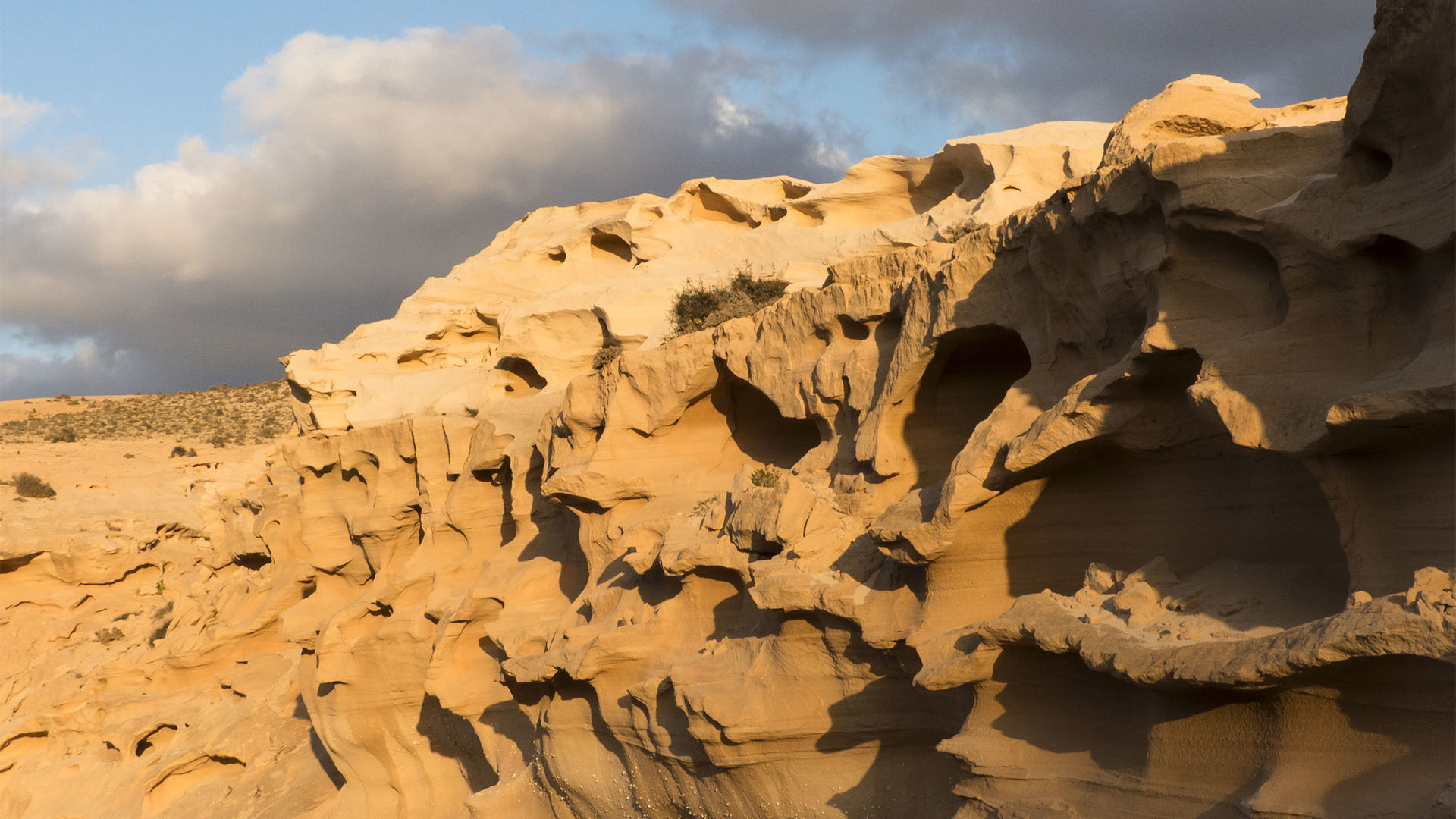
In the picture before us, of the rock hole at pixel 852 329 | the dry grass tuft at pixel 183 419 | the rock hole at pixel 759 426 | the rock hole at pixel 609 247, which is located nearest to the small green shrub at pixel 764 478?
the rock hole at pixel 759 426

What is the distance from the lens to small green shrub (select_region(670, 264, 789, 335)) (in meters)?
17.0

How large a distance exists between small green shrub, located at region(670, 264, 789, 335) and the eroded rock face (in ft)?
1.53

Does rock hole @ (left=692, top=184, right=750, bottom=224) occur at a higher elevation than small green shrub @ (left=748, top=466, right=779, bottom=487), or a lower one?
higher

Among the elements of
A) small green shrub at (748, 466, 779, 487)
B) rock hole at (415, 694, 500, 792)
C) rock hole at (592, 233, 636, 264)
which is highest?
rock hole at (592, 233, 636, 264)

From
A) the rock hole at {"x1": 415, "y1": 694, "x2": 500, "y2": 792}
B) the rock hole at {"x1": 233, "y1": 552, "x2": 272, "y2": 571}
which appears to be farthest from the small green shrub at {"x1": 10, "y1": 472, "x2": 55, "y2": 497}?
the rock hole at {"x1": 415, "y1": 694, "x2": 500, "y2": 792}

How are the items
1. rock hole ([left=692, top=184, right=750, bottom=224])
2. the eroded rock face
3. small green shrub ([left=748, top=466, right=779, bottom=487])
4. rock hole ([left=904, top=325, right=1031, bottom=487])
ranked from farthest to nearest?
rock hole ([left=692, top=184, right=750, bottom=224]) < small green shrub ([left=748, top=466, right=779, bottom=487]) < rock hole ([left=904, top=325, right=1031, bottom=487]) < the eroded rock face

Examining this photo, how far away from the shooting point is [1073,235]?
7824mm

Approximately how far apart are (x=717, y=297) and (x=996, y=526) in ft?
33.3

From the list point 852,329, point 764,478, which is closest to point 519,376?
point 764,478

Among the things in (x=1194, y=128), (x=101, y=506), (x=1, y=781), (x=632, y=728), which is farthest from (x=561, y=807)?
(x=101, y=506)

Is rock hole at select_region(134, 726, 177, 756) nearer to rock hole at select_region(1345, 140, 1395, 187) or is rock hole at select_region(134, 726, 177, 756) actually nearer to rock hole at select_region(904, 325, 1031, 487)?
rock hole at select_region(904, 325, 1031, 487)

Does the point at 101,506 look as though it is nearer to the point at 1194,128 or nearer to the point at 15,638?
the point at 15,638

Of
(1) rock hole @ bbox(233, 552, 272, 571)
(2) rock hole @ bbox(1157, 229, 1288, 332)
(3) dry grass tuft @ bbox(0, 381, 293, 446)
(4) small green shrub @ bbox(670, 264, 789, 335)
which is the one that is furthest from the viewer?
(3) dry grass tuft @ bbox(0, 381, 293, 446)

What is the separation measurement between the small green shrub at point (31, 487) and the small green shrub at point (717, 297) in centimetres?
2117
